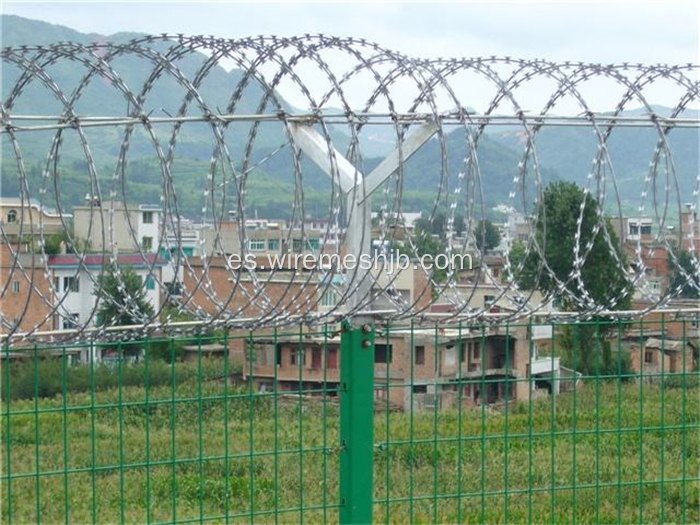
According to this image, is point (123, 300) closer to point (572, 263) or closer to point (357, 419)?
point (357, 419)

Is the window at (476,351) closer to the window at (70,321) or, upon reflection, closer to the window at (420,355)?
the window at (420,355)

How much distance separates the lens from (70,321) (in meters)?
4.95

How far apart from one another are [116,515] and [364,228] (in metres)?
2.84

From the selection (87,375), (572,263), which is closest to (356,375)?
(572,263)

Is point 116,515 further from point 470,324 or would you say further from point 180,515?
point 470,324

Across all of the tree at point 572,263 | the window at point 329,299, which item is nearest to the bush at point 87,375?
the window at point 329,299

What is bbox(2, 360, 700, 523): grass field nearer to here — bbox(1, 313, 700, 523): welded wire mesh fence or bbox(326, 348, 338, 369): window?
bbox(1, 313, 700, 523): welded wire mesh fence

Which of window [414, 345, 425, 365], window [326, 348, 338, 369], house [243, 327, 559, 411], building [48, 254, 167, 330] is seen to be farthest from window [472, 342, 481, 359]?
building [48, 254, 167, 330]

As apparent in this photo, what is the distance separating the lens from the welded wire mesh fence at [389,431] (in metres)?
6.07

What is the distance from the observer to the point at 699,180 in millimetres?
6234

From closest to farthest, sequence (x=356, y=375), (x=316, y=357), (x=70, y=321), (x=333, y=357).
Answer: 1. (x=70, y=321)
2. (x=356, y=375)
3. (x=316, y=357)
4. (x=333, y=357)

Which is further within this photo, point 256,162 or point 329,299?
point 256,162

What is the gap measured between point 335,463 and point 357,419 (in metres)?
2.99

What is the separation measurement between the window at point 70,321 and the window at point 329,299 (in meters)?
1.08
